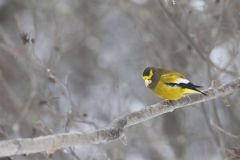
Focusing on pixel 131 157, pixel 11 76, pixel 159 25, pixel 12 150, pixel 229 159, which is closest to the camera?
pixel 12 150

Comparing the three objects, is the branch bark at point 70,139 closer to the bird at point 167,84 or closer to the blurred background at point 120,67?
the bird at point 167,84

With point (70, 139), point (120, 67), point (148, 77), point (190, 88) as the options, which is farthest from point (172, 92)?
point (120, 67)

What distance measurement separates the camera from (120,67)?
Result: 40.2 ft

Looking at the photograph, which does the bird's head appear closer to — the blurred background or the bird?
the bird

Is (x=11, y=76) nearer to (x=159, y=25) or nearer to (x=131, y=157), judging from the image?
(x=131, y=157)

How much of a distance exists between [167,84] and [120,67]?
256 inches

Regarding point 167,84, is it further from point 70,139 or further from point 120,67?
point 120,67

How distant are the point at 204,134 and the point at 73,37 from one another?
11.6 feet

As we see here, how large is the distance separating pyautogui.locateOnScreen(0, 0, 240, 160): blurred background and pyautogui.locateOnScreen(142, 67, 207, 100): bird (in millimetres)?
437

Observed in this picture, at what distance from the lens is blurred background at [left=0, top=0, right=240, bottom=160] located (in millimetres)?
6660

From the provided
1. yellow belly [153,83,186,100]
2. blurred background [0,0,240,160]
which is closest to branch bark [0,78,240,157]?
yellow belly [153,83,186,100]

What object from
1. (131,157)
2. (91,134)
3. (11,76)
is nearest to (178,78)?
(91,134)

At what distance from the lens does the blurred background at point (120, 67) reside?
666 cm

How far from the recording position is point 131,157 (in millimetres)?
10641
